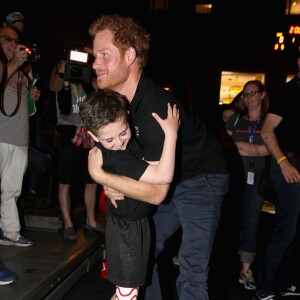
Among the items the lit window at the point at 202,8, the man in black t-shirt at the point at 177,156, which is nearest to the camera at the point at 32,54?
the man in black t-shirt at the point at 177,156

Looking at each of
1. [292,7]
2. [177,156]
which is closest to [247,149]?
[177,156]

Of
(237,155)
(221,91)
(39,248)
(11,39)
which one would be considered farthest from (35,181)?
(221,91)

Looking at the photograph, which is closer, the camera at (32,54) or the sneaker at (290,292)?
the sneaker at (290,292)

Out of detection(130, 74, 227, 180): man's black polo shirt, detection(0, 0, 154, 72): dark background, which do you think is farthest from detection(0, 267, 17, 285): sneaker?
detection(0, 0, 154, 72): dark background

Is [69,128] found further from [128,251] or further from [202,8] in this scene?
[202,8]

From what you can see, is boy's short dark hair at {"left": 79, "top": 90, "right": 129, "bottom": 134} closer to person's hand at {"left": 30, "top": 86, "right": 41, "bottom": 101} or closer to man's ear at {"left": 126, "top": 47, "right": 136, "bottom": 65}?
man's ear at {"left": 126, "top": 47, "right": 136, "bottom": 65}

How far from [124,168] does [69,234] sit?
2158 mm

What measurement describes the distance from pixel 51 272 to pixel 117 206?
1177mm

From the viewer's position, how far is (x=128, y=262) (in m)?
2.21

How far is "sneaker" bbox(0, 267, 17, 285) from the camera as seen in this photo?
2.76m

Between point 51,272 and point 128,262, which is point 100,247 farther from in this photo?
point 128,262

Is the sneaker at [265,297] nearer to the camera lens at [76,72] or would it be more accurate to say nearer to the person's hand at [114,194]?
the person's hand at [114,194]

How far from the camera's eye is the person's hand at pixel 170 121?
1986 millimetres

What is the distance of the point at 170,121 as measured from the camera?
2014 millimetres
